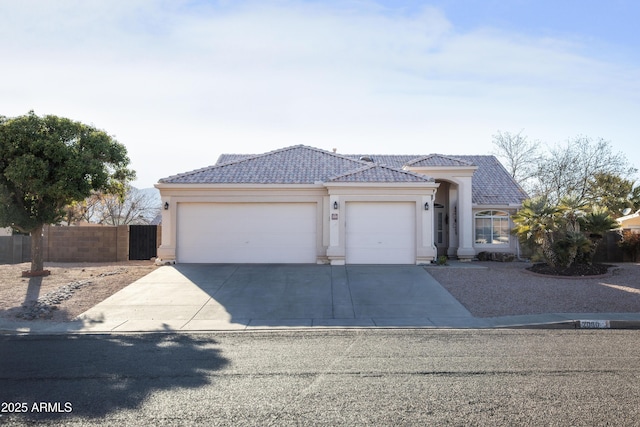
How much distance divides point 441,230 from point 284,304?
12272mm

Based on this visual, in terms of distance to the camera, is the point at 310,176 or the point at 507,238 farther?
the point at 507,238

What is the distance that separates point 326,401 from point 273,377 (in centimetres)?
118

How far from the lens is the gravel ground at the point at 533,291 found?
1227 cm

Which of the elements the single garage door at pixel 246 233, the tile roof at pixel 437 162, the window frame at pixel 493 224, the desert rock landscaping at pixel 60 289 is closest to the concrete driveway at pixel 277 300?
the desert rock landscaping at pixel 60 289

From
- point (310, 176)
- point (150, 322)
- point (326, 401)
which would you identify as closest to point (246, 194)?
point (310, 176)

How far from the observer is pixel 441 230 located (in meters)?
23.5

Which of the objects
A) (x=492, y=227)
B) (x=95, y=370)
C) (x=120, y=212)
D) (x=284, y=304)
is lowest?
(x=95, y=370)

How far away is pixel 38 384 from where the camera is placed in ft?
21.5

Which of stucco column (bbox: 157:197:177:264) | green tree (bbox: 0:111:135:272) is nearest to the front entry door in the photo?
stucco column (bbox: 157:197:177:264)

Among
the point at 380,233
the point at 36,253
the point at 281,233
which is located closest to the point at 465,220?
the point at 380,233

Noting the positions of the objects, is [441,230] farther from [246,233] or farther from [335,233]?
[246,233]

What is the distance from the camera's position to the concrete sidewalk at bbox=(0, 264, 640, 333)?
1082cm

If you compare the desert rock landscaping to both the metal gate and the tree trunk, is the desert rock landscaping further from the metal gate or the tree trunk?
the metal gate

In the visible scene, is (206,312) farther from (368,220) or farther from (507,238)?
(507,238)
